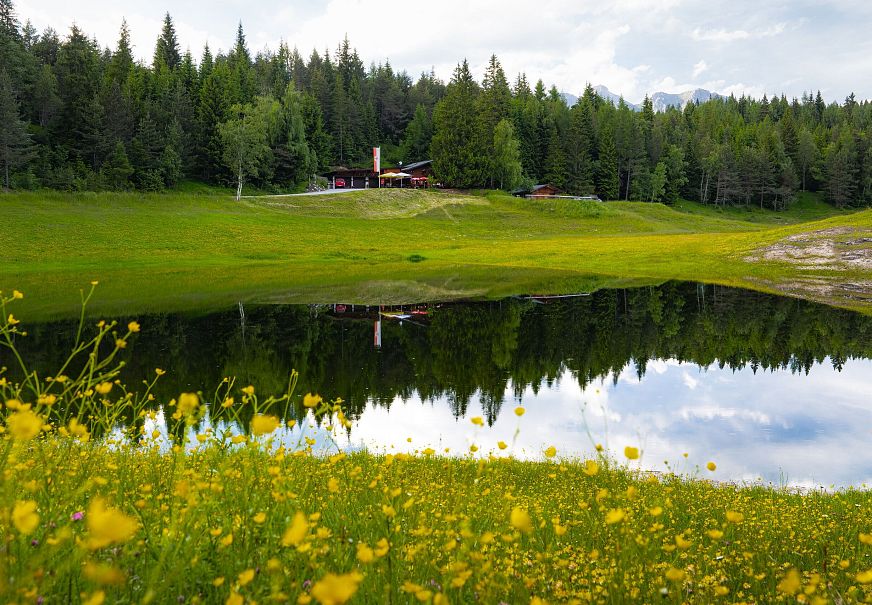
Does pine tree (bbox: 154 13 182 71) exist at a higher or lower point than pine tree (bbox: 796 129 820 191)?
higher

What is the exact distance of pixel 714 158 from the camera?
11412cm

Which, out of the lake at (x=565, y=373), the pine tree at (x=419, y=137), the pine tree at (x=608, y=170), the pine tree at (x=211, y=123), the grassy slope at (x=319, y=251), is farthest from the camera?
the pine tree at (x=419, y=137)

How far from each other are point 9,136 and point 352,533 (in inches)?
3064

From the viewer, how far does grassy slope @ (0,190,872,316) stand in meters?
31.8

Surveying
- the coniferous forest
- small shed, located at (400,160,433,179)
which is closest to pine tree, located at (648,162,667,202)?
the coniferous forest

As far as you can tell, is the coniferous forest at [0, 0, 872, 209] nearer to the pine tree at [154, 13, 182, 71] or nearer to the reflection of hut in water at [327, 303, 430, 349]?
the pine tree at [154, 13, 182, 71]

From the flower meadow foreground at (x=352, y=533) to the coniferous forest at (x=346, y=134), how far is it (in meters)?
72.5

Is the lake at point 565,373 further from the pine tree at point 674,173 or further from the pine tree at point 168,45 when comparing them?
the pine tree at point 168,45

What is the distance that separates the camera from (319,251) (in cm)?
4900

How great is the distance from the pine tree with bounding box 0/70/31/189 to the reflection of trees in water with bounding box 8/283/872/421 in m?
56.7

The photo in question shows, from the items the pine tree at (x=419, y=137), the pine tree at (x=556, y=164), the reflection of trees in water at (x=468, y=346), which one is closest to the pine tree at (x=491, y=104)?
the pine tree at (x=556, y=164)

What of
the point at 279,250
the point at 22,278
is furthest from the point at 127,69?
the point at 22,278

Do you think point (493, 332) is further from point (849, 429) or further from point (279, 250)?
point (279, 250)

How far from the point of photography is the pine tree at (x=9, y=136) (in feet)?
209
